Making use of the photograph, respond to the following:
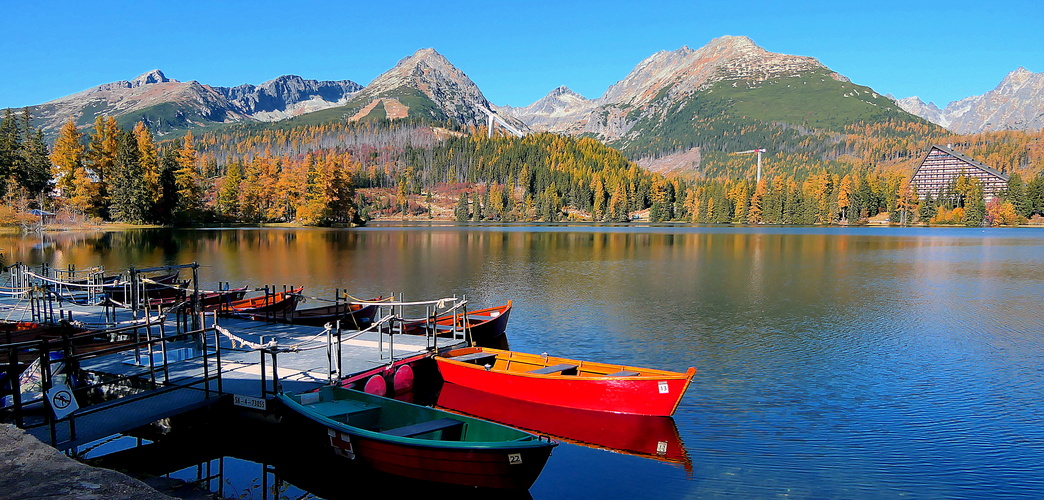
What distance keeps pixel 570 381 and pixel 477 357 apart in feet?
13.8

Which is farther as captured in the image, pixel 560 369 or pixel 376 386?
pixel 560 369

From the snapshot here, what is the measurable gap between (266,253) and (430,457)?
64.9 meters

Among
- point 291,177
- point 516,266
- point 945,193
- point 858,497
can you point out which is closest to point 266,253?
point 516,266

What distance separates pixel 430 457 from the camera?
12727 millimetres

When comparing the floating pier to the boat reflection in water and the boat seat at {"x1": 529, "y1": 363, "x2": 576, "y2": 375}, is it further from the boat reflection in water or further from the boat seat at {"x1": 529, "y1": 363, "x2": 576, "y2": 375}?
the boat seat at {"x1": 529, "y1": 363, "x2": 576, "y2": 375}

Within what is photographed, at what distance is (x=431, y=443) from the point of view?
12.5 meters

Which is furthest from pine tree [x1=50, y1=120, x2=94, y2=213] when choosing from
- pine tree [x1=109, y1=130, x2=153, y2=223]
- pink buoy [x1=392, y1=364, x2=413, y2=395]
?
pink buoy [x1=392, y1=364, x2=413, y2=395]

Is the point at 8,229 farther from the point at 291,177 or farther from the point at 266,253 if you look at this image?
the point at 291,177

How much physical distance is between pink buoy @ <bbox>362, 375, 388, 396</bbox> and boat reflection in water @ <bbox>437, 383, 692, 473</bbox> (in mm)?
2636

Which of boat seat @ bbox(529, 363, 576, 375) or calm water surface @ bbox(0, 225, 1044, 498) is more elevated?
boat seat @ bbox(529, 363, 576, 375)

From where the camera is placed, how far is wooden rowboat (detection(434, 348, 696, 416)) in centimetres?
1792

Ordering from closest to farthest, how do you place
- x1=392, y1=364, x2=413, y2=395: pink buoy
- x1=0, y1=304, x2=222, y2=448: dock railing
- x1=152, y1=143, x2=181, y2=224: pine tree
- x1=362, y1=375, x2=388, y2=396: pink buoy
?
1. x1=0, y1=304, x2=222, y2=448: dock railing
2. x1=362, y1=375, x2=388, y2=396: pink buoy
3. x1=392, y1=364, x2=413, y2=395: pink buoy
4. x1=152, y1=143, x2=181, y2=224: pine tree

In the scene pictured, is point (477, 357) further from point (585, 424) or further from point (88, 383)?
point (88, 383)

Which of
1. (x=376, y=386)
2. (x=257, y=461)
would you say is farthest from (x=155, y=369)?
(x=376, y=386)
